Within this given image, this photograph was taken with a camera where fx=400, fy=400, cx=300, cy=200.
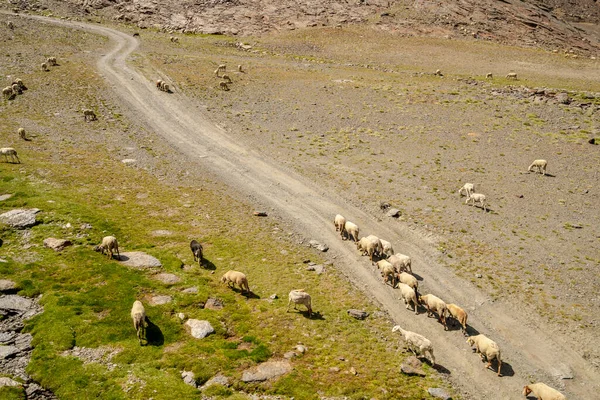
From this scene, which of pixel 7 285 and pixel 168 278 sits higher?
pixel 7 285

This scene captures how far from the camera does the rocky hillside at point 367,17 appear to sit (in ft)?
340

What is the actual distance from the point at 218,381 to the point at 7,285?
43.1 feet

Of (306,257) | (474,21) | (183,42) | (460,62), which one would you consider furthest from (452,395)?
(474,21)

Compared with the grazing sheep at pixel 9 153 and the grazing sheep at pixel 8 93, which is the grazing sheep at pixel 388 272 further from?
the grazing sheep at pixel 8 93

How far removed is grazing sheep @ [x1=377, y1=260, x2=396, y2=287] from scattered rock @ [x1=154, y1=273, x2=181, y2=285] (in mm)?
12726

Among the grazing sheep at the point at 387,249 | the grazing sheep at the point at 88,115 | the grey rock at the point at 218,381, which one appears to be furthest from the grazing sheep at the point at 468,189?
the grazing sheep at the point at 88,115

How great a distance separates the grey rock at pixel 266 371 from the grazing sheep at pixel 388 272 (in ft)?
31.8

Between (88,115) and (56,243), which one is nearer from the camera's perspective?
(56,243)

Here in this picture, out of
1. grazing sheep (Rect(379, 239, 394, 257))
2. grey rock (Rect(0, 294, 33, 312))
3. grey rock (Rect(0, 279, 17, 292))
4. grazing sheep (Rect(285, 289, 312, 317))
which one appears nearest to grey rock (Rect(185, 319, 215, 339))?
grazing sheep (Rect(285, 289, 312, 317))

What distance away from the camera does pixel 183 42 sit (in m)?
99.6

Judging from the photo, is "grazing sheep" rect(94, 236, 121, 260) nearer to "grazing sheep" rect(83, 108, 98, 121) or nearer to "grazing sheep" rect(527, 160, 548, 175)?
"grazing sheep" rect(83, 108, 98, 121)

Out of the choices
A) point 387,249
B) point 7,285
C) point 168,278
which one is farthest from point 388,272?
point 7,285

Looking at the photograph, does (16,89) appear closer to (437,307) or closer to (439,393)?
(437,307)

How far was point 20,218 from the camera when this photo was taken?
2753cm
